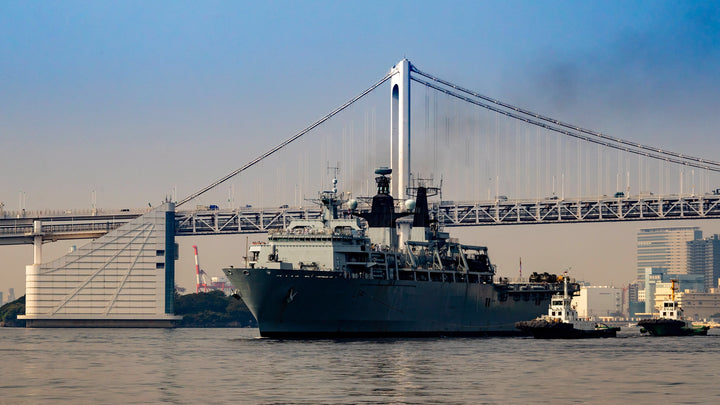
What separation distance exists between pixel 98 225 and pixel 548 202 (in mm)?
58063

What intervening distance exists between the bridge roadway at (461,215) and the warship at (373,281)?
5227 cm

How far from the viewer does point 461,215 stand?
5984 inches

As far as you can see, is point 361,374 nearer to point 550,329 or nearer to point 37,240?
point 550,329

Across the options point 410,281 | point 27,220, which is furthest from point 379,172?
point 27,220

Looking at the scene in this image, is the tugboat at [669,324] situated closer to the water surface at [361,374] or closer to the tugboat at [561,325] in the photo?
the tugboat at [561,325]

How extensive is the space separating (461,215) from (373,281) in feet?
264

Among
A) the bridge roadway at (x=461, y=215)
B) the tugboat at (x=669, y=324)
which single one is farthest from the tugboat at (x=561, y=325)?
the bridge roadway at (x=461, y=215)

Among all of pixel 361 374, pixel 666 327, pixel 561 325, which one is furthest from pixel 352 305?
pixel 666 327

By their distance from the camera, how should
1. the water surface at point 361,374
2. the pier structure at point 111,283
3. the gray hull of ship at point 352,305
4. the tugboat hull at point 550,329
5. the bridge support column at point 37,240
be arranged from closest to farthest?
the water surface at point 361,374
the gray hull of ship at point 352,305
the tugboat hull at point 550,329
the pier structure at point 111,283
the bridge support column at point 37,240

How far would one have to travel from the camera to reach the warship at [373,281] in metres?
69.5

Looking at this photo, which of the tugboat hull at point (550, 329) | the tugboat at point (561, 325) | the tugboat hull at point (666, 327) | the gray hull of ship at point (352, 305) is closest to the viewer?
the gray hull of ship at point (352, 305)

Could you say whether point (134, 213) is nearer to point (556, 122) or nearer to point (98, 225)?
point (98, 225)

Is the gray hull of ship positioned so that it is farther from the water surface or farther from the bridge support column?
the bridge support column

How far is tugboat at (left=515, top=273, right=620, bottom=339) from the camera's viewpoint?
76.7m
